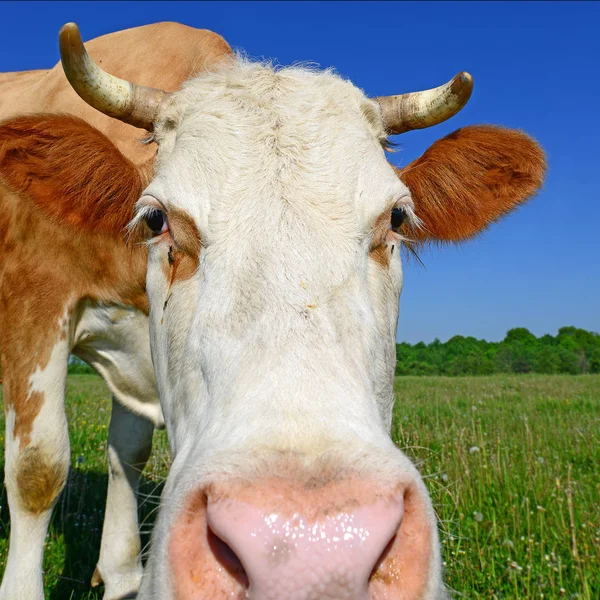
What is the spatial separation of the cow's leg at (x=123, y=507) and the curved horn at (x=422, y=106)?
8.48 feet

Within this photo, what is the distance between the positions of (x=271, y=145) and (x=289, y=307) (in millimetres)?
874

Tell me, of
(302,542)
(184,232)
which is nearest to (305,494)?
(302,542)

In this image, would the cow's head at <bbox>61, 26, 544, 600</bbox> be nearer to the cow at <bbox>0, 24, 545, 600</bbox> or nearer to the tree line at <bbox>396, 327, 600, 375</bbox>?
the cow at <bbox>0, 24, 545, 600</bbox>

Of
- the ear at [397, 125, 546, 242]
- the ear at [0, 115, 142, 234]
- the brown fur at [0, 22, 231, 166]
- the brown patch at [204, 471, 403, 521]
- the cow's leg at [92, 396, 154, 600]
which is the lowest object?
the cow's leg at [92, 396, 154, 600]

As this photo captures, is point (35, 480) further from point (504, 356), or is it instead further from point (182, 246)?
point (504, 356)

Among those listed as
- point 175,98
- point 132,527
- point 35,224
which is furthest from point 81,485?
point 175,98

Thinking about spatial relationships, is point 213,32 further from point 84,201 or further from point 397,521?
point 397,521

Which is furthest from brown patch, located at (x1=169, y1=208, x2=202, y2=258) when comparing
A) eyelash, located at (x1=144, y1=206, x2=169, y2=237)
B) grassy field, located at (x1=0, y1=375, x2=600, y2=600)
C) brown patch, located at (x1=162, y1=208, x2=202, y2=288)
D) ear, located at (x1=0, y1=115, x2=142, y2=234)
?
grassy field, located at (x1=0, y1=375, x2=600, y2=600)

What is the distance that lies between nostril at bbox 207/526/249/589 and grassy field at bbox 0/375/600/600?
→ 0.92 m

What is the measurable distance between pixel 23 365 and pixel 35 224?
86cm

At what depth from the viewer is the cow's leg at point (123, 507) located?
14.0ft

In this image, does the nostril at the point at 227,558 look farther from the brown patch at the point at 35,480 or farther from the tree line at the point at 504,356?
the tree line at the point at 504,356

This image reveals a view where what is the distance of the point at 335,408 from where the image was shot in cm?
174

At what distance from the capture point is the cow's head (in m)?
1.47
